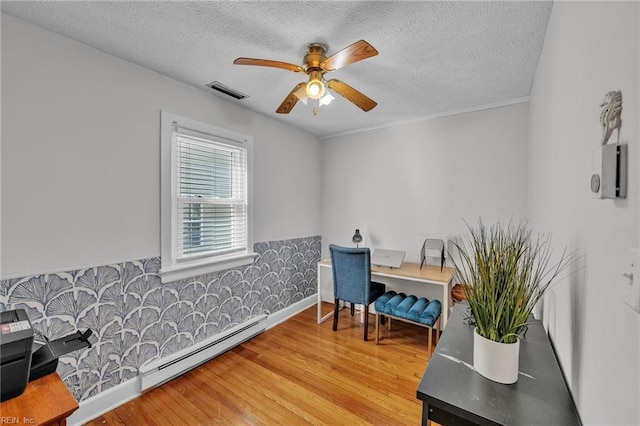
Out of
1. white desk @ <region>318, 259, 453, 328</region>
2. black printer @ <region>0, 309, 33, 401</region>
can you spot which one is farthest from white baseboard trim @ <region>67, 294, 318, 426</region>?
white desk @ <region>318, 259, 453, 328</region>

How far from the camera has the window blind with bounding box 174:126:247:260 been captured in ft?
7.36

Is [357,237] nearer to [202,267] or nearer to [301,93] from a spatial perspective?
[202,267]

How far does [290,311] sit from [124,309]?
71.5 inches

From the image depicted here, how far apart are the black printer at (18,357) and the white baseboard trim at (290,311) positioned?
202 centimetres

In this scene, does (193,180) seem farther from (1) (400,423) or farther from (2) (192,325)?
(1) (400,423)

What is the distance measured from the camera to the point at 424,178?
3.04 metres

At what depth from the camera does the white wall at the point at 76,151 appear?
4.76 feet

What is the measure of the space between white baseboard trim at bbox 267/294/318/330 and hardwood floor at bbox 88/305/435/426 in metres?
0.22

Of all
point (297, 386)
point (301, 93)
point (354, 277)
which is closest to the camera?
point (301, 93)

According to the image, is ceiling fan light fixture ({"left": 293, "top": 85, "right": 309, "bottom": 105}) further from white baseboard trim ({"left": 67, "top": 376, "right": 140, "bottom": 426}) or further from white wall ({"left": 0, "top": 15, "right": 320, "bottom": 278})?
white baseboard trim ({"left": 67, "top": 376, "right": 140, "bottom": 426})

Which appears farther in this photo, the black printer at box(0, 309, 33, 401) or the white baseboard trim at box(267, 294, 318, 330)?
the white baseboard trim at box(267, 294, 318, 330)

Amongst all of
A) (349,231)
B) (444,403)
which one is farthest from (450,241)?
(444,403)

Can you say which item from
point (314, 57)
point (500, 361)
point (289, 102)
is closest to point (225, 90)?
point (289, 102)

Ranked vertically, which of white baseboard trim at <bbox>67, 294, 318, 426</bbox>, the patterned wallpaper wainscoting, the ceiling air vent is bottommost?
white baseboard trim at <bbox>67, 294, 318, 426</bbox>
